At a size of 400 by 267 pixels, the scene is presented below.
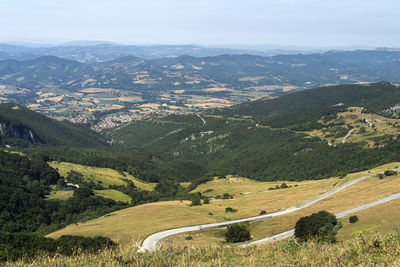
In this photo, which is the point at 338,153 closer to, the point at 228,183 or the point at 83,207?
the point at 228,183

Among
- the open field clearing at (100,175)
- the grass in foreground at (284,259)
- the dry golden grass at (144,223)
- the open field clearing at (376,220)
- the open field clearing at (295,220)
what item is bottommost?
the open field clearing at (100,175)

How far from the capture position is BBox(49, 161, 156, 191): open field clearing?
Answer: 17675cm

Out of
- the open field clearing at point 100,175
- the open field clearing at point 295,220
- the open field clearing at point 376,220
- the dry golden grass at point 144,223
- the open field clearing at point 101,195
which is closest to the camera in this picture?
the open field clearing at point 376,220

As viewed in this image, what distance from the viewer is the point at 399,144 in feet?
582

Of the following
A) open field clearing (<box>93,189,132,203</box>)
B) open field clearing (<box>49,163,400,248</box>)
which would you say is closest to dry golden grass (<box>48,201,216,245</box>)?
open field clearing (<box>49,163,400,248</box>)

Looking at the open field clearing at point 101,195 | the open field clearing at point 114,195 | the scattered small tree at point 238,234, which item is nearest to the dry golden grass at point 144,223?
the scattered small tree at point 238,234

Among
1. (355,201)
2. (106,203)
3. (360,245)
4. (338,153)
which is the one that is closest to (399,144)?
(338,153)

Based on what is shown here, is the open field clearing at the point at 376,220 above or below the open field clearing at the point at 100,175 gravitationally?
above

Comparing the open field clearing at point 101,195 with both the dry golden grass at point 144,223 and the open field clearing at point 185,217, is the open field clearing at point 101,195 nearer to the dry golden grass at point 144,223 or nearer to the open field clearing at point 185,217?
the open field clearing at point 185,217

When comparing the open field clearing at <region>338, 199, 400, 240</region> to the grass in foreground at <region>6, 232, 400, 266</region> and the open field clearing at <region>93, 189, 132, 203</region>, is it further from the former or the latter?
the open field clearing at <region>93, 189, 132, 203</region>

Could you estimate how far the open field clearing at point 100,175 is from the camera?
177 m

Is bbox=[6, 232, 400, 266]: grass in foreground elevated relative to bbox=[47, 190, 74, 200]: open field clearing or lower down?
elevated

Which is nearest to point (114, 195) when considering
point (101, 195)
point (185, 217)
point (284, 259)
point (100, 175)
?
point (101, 195)

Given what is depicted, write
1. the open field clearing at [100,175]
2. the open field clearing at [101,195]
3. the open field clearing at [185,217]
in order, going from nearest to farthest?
the open field clearing at [185,217] < the open field clearing at [101,195] < the open field clearing at [100,175]
